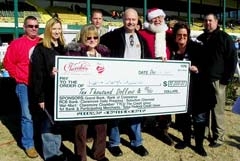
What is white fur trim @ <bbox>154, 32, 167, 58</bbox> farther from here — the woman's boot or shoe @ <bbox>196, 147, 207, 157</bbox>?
shoe @ <bbox>196, 147, 207, 157</bbox>

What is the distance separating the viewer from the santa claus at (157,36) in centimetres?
554

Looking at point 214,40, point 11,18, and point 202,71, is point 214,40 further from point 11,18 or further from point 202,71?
point 11,18

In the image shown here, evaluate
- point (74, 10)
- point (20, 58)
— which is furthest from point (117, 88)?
point (74, 10)

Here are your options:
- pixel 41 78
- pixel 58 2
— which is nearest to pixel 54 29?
pixel 41 78

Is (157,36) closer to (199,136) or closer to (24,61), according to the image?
(199,136)

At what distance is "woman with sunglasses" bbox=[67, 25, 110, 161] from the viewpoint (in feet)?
15.4

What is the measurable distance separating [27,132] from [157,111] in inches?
67.9

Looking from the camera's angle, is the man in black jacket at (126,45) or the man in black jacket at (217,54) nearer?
the man in black jacket at (126,45)

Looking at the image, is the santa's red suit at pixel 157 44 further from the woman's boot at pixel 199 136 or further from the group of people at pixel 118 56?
the woman's boot at pixel 199 136

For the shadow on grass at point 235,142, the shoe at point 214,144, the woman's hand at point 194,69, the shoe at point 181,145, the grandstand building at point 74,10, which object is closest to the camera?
the woman's hand at point 194,69

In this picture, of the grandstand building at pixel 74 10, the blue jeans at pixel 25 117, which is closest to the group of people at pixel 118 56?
the blue jeans at pixel 25 117

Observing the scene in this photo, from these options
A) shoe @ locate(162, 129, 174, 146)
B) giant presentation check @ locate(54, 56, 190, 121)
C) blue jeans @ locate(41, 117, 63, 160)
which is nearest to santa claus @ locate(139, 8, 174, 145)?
giant presentation check @ locate(54, 56, 190, 121)

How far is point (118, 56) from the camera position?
515 cm

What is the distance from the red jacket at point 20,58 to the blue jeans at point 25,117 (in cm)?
11
